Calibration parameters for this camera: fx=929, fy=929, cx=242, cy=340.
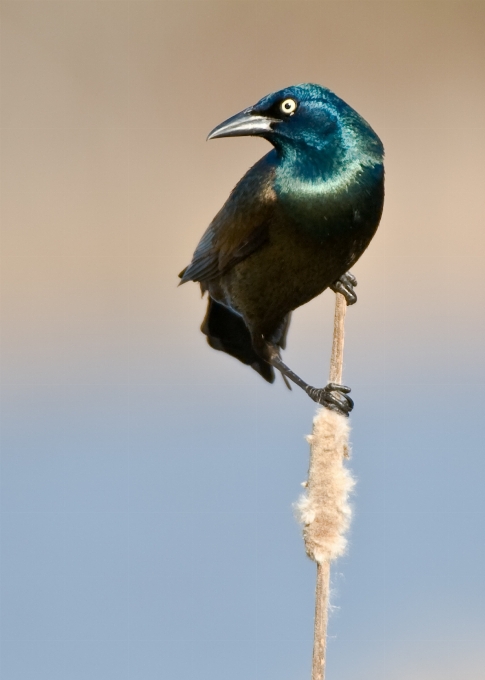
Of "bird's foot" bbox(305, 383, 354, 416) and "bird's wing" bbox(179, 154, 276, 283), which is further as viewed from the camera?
"bird's wing" bbox(179, 154, 276, 283)

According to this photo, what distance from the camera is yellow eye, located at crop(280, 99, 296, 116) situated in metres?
2.08

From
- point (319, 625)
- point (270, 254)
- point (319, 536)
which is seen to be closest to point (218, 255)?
point (270, 254)

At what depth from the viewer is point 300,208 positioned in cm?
216

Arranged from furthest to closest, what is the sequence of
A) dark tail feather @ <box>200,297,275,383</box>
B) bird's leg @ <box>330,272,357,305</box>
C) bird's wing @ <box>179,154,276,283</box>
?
1. dark tail feather @ <box>200,297,275,383</box>
2. bird's leg @ <box>330,272,357,305</box>
3. bird's wing @ <box>179,154,276,283</box>

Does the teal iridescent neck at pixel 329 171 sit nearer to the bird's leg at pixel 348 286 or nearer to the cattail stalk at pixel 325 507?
the bird's leg at pixel 348 286

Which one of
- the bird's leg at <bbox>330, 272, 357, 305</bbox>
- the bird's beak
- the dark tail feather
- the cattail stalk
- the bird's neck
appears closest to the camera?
the cattail stalk

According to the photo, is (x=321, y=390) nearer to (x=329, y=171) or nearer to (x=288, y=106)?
(x=329, y=171)

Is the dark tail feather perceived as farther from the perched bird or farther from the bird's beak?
the bird's beak

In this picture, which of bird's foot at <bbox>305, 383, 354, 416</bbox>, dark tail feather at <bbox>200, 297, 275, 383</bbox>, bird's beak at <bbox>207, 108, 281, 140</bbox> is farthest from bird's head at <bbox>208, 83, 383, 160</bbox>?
dark tail feather at <bbox>200, 297, 275, 383</bbox>

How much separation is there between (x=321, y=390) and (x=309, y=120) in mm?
643

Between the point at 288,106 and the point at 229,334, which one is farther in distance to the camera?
the point at 229,334

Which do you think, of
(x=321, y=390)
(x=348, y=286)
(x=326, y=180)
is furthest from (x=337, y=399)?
(x=326, y=180)

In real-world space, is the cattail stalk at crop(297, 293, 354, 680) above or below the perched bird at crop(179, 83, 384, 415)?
below

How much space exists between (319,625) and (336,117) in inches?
44.0
